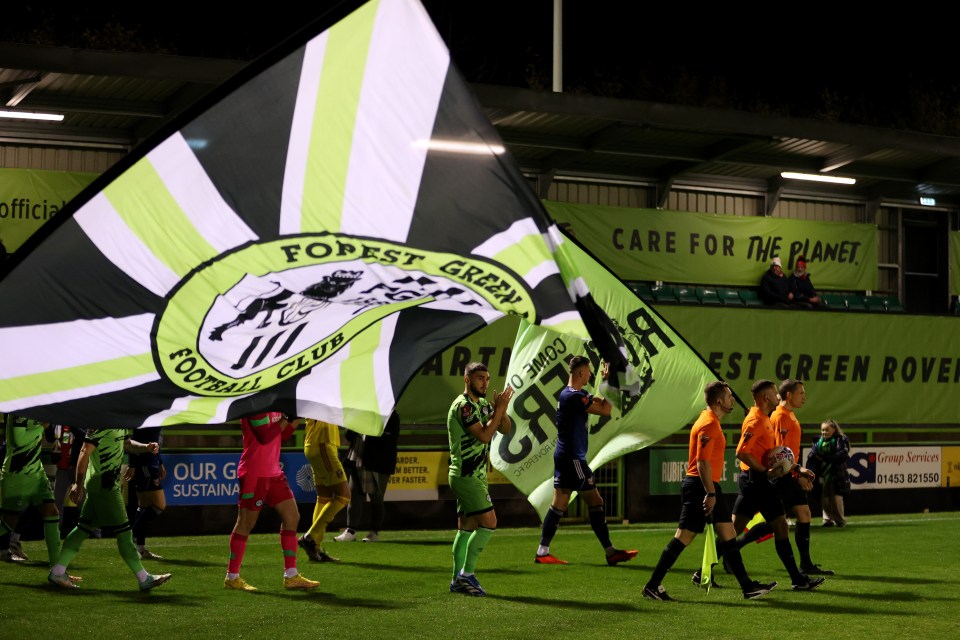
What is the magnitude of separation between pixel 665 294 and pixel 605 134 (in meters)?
3.42

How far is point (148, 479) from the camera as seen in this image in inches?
512

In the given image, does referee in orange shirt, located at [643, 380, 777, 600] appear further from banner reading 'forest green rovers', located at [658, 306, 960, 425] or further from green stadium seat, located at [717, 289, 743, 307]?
green stadium seat, located at [717, 289, 743, 307]

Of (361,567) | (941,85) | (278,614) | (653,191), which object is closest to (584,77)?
(941,85)

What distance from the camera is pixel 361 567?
506 inches

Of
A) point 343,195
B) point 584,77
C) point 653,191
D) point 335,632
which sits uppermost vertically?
point 584,77

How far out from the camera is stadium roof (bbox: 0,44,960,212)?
16859mm

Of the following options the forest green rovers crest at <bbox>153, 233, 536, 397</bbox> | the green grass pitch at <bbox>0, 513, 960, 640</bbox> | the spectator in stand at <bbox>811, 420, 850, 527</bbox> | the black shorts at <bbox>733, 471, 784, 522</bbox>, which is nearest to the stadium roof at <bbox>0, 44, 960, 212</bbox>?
the spectator in stand at <bbox>811, 420, 850, 527</bbox>

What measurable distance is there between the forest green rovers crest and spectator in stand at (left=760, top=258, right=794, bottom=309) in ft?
62.5

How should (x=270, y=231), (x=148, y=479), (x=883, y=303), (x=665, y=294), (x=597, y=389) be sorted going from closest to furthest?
1. (x=270, y=231)
2. (x=597, y=389)
3. (x=148, y=479)
4. (x=665, y=294)
5. (x=883, y=303)

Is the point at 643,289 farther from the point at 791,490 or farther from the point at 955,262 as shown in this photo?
the point at 791,490

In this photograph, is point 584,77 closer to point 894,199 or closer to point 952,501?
point 894,199

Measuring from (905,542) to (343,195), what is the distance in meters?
13.5

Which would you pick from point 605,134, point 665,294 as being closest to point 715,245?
point 665,294

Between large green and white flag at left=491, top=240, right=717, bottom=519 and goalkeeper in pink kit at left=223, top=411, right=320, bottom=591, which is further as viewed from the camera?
large green and white flag at left=491, top=240, right=717, bottom=519
